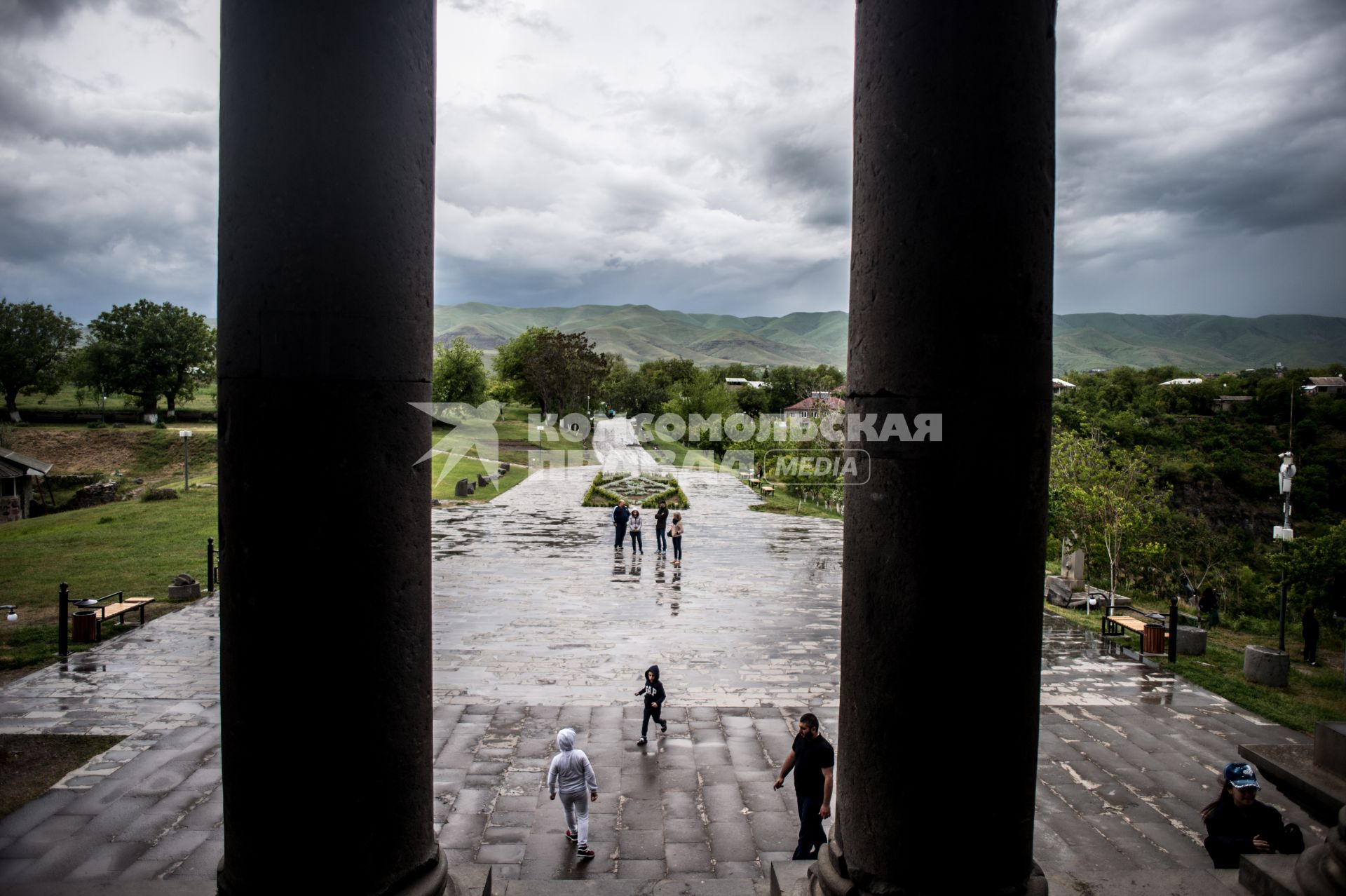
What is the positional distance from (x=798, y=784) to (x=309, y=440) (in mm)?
4858

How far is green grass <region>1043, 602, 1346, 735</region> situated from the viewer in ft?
35.8

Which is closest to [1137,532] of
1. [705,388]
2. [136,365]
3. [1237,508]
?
[1237,508]

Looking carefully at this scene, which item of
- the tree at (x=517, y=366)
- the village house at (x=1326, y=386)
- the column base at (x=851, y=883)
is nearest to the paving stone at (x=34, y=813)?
the column base at (x=851, y=883)

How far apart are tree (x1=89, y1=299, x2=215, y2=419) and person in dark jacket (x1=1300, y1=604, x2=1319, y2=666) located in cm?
6842

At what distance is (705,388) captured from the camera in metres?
94.8

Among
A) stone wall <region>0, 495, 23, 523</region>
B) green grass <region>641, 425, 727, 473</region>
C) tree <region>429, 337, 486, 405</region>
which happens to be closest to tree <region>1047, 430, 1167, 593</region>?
green grass <region>641, 425, 727, 473</region>

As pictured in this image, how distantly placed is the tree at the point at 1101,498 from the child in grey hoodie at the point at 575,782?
1604cm

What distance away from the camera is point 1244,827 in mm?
5391

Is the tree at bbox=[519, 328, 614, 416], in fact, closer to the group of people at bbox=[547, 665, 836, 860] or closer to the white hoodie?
the group of people at bbox=[547, 665, 836, 860]

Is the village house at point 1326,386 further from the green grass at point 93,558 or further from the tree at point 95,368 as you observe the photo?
the tree at point 95,368

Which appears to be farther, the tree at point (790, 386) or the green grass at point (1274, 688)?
the tree at point (790, 386)

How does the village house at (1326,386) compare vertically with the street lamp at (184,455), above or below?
above

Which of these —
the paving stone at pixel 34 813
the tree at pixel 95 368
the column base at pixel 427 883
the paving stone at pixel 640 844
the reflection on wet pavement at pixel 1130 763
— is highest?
the tree at pixel 95 368

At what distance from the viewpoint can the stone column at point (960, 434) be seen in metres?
2.75
